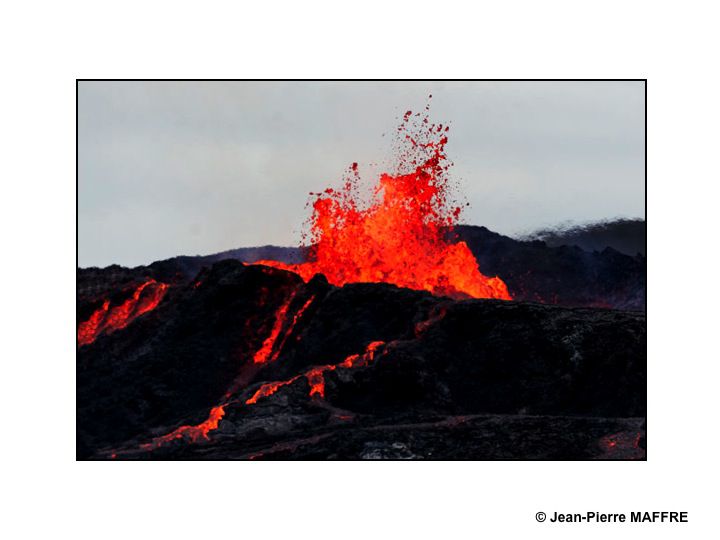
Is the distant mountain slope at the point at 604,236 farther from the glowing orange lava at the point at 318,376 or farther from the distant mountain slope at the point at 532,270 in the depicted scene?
the glowing orange lava at the point at 318,376

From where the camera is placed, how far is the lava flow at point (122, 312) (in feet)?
142

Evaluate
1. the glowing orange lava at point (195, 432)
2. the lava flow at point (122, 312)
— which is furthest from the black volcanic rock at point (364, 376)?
→ the lava flow at point (122, 312)

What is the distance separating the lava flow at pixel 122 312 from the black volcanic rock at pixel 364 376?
2.40 ft

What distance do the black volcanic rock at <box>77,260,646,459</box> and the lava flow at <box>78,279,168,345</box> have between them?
2.40 ft

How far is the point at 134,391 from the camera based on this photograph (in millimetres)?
39531

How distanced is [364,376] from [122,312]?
10.1 metres

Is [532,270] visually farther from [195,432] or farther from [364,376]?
[195,432]

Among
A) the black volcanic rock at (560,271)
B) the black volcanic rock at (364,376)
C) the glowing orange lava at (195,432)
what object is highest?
the black volcanic rock at (560,271)

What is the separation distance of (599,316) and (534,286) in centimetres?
927

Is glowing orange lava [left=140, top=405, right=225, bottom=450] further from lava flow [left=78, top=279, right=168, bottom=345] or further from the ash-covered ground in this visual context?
lava flow [left=78, top=279, right=168, bottom=345]

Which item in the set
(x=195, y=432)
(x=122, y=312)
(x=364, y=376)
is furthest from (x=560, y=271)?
(x=195, y=432)

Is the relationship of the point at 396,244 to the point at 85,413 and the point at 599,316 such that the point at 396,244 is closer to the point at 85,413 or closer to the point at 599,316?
the point at 599,316

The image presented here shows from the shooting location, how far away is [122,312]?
44.3 m

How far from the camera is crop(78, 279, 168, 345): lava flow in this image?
43.2 metres
